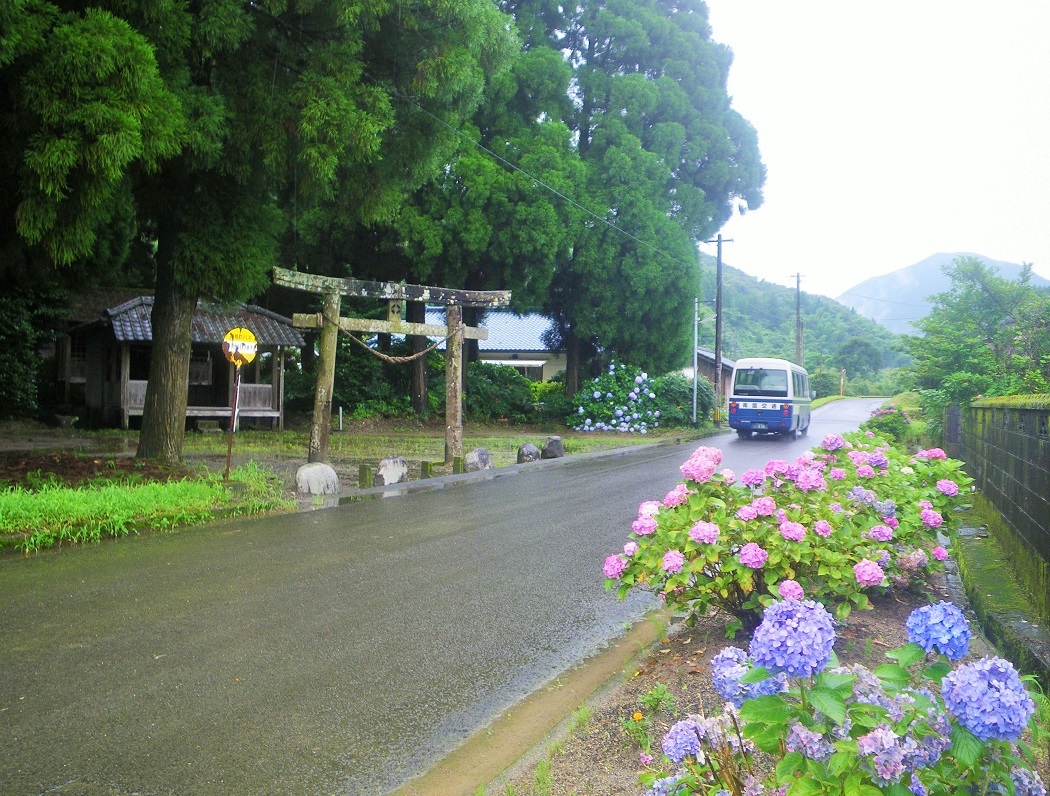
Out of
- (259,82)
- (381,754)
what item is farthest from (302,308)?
(381,754)

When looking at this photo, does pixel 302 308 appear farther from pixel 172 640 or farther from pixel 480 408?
pixel 172 640

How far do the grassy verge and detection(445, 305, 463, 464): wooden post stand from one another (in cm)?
583

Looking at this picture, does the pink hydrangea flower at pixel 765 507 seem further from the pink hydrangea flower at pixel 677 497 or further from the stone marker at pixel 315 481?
the stone marker at pixel 315 481

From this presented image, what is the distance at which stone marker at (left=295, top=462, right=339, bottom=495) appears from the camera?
41.0ft

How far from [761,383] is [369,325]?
1578 centimetres

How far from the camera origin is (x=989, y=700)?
1913 millimetres

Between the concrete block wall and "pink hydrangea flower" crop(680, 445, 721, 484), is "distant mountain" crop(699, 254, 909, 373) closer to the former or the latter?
the concrete block wall

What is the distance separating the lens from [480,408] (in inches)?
1277

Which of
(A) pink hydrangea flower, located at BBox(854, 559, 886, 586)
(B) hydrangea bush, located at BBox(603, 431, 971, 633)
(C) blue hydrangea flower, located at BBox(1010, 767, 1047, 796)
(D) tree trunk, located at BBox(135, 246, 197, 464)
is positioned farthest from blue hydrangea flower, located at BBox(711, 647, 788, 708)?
(D) tree trunk, located at BBox(135, 246, 197, 464)

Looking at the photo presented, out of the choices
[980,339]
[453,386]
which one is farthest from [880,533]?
[980,339]

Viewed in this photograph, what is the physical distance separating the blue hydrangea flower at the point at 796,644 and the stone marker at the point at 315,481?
11.0 m

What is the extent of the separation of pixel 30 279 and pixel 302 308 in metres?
13.3

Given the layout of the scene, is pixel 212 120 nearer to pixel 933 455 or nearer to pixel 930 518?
pixel 933 455

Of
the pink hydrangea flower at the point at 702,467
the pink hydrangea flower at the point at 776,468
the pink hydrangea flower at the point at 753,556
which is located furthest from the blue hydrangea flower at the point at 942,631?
the pink hydrangea flower at the point at 776,468
